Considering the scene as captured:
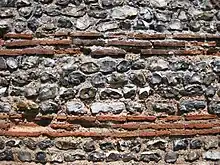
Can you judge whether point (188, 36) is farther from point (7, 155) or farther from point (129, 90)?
point (7, 155)

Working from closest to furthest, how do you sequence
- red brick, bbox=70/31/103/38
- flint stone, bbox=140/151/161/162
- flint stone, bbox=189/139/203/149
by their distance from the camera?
red brick, bbox=70/31/103/38 < flint stone, bbox=140/151/161/162 < flint stone, bbox=189/139/203/149

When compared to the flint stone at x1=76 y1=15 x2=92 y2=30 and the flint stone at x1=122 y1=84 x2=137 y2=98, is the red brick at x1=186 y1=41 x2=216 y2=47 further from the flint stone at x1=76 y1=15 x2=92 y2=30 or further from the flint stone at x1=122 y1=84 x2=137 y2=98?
the flint stone at x1=76 y1=15 x2=92 y2=30

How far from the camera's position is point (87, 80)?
418cm

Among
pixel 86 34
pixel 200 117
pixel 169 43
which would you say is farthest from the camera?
pixel 200 117

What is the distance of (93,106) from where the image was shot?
4.17m

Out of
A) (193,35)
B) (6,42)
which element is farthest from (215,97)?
(6,42)

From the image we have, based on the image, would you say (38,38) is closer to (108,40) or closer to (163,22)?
(108,40)

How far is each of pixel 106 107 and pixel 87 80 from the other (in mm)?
318

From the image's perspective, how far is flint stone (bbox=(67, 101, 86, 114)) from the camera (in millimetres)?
4156

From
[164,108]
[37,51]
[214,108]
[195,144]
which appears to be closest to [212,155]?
[195,144]

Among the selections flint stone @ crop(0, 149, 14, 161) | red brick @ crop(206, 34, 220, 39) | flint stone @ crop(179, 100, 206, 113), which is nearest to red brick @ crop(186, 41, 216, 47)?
red brick @ crop(206, 34, 220, 39)

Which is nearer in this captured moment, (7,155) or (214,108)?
(7,155)

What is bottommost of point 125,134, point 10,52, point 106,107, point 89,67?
point 125,134

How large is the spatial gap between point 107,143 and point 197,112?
97cm
